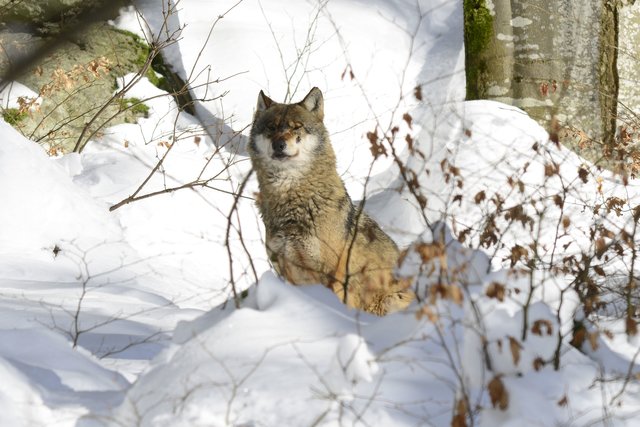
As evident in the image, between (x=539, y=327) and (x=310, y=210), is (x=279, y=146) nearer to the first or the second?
(x=310, y=210)

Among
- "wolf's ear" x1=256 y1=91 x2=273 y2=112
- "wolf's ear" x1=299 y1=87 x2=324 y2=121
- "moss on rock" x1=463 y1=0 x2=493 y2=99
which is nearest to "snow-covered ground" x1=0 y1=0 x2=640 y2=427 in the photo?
"wolf's ear" x1=299 y1=87 x2=324 y2=121

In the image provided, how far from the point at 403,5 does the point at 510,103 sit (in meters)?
5.59

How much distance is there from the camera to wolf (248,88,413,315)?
17.7ft

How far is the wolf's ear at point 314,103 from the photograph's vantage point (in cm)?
612

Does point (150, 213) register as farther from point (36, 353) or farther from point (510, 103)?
point (36, 353)

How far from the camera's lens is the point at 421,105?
1236 cm

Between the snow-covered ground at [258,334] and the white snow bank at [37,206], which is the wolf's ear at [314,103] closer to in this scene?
the snow-covered ground at [258,334]

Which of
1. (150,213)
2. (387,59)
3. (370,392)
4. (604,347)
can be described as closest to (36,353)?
(370,392)

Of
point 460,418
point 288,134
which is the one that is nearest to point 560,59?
point 288,134

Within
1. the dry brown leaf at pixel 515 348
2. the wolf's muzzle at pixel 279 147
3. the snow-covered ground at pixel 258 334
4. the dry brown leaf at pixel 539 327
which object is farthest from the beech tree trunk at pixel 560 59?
the dry brown leaf at pixel 515 348

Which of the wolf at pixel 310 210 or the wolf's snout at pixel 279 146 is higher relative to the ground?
the wolf's snout at pixel 279 146

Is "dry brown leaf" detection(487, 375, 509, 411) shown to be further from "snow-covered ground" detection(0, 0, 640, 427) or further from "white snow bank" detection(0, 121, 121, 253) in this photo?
"white snow bank" detection(0, 121, 121, 253)

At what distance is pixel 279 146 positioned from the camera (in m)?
5.77

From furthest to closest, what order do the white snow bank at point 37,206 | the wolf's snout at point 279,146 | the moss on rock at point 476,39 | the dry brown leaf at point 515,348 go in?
the moss on rock at point 476,39, the white snow bank at point 37,206, the wolf's snout at point 279,146, the dry brown leaf at point 515,348
